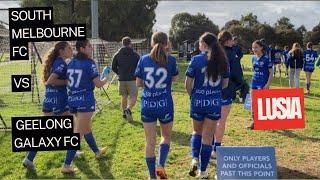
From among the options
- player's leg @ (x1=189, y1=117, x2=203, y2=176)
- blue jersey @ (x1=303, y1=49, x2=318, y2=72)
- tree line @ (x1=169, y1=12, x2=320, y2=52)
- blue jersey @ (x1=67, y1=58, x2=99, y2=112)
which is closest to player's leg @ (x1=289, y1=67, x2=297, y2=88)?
blue jersey @ (x1=303, y1=49, x2=318, y2=72)

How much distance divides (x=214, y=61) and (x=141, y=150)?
3.08 meters

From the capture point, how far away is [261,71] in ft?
35.6

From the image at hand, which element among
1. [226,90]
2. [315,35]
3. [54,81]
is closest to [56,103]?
[54,81]

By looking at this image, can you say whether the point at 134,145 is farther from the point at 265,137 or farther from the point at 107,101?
the point at 107,101

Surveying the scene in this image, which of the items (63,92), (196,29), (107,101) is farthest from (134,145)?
(196,29)

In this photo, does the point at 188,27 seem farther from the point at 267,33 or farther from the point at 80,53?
the point at 80,53

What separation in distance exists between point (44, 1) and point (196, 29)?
59139 mm

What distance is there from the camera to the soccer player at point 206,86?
6.79 m

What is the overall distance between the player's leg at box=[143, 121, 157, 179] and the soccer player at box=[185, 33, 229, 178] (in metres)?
0.65

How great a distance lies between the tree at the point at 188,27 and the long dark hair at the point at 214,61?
263 ft

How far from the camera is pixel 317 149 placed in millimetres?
9336

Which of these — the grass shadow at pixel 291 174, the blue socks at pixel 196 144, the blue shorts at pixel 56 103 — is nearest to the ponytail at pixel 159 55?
the blue socks at pixel 196 144

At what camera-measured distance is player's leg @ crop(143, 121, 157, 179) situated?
6.83 meters

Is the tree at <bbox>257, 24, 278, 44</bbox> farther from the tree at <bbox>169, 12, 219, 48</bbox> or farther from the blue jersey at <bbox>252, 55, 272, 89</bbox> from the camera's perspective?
the blue jersey at <bbox>252, 55, 272, 89</bbox>
